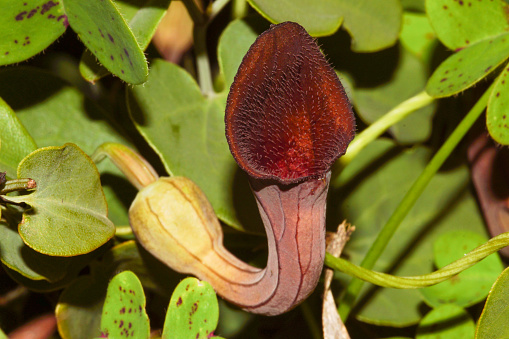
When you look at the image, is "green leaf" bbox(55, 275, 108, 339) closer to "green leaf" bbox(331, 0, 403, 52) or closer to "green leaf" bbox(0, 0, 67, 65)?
"green leaf" bbox(0, 0, 67, 65)

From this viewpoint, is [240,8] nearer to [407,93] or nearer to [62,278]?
[407,93]

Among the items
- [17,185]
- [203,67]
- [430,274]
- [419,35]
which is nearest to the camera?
[17,185]

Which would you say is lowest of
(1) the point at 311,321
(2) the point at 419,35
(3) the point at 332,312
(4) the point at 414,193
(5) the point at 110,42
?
(1) the point at 311,321

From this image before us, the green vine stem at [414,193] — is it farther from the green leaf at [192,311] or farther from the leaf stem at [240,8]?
the leaf stem at [240,8]

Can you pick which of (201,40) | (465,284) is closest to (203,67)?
(201,40)

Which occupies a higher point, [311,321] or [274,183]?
[274,183]

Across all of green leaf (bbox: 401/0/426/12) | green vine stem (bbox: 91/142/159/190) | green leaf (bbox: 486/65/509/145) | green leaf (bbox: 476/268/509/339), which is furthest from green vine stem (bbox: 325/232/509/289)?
green leaf (bbox: 401/0/426/12)
